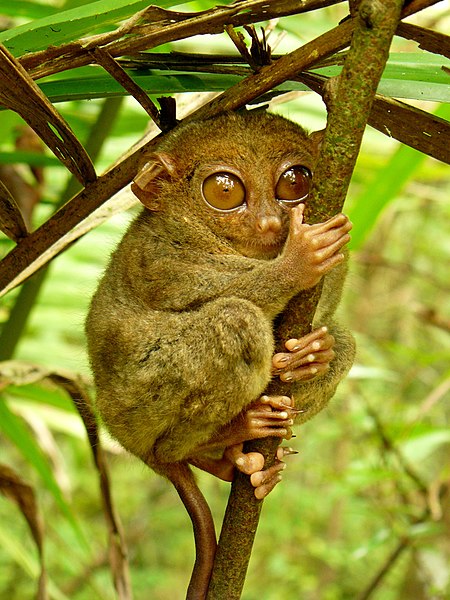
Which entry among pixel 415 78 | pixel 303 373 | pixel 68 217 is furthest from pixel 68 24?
pixel 303 373

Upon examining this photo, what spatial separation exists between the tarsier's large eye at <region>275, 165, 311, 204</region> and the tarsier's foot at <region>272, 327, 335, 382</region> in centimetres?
51

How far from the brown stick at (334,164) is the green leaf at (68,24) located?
502 mm

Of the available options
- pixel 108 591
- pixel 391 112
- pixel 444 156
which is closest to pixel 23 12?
pixel 391 112

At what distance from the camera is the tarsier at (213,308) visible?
2.12m

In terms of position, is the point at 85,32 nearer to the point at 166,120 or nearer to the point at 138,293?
the point at 166,120

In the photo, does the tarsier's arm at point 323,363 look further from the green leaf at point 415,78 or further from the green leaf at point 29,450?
the green leaf at point 29,450

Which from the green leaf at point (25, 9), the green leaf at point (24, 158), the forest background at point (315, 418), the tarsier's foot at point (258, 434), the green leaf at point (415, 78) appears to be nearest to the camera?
the green leaf at point (415, 78)

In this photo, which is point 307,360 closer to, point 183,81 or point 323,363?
point 323,363

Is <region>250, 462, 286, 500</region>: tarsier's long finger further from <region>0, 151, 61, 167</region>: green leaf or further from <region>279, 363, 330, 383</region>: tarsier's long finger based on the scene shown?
<region>0, 151, 61, 167</region>: green leaf

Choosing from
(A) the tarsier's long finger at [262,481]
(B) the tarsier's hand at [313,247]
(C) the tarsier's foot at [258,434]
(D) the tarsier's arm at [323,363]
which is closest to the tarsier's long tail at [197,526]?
(C) the tarsier's foot at [258,434]

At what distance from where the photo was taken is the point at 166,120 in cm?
239

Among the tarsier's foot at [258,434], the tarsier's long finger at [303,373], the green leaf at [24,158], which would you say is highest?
the green leaf at [24,158]

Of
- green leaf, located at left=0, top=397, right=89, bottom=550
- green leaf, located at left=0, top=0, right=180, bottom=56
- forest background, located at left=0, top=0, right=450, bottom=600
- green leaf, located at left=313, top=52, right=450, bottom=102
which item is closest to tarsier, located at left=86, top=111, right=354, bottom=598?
forest background, located at left=0, top=0, right=450, bottom=600

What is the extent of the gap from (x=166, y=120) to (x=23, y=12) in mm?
571
